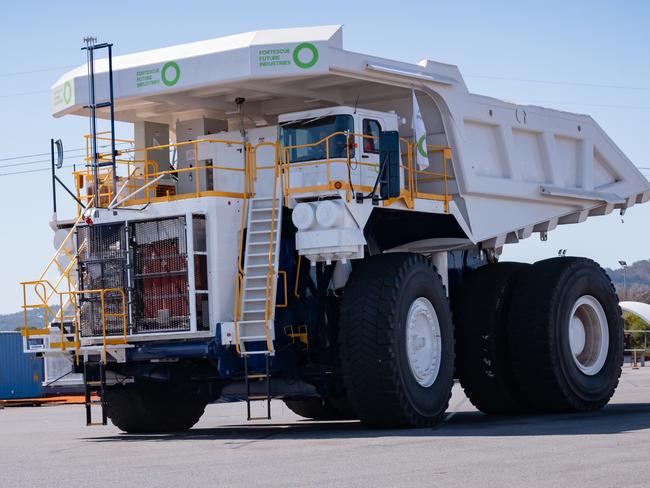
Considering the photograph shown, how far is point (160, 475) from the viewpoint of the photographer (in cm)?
1178

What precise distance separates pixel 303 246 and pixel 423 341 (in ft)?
7.35

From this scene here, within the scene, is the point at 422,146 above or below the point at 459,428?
above

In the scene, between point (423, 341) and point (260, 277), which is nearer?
point (260, 277)

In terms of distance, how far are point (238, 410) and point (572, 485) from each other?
17685 mm

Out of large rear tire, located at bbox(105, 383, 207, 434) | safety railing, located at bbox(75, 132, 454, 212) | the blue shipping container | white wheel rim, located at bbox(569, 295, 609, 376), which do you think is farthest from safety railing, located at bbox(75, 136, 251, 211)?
the blue shipping container

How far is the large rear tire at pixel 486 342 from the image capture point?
1984cm

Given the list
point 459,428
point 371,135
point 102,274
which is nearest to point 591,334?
point 459,428

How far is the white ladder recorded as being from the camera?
16312mm

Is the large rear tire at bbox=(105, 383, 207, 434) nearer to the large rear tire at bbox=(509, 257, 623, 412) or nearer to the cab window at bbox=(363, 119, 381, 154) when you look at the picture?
the cab window at bbox=(363, 119, 381, 154)

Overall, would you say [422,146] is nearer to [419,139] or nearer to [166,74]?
[419,139]

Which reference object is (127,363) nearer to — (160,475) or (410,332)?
(410,332)

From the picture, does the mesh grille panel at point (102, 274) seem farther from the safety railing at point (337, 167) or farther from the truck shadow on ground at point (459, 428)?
the safety railing at point (337, 167)

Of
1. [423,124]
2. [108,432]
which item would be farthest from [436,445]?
[108,432]

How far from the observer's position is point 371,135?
17.6 m
